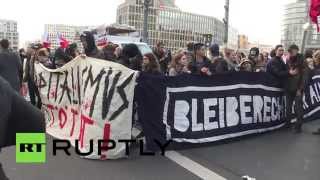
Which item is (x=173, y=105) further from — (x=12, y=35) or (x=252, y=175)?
(x=12, y=35)

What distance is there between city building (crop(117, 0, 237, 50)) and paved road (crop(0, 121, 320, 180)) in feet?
192

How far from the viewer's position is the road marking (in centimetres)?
651

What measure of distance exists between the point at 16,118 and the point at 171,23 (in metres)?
72.3

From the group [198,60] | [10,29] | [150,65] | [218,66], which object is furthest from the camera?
[10,29]

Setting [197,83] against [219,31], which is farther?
[219,31]

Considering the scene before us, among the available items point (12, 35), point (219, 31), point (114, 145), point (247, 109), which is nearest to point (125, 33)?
point (247, 109)

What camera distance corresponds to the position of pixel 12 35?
6328cm

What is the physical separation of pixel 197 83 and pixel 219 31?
205 feet

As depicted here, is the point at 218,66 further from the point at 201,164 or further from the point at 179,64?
the point at 201,164

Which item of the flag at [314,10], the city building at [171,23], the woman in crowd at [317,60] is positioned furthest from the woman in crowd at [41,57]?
the city building at [171,23]

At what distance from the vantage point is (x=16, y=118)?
2457 millimetres

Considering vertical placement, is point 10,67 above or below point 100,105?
above

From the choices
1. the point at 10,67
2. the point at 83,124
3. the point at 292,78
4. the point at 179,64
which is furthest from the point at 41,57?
the point at 292,78

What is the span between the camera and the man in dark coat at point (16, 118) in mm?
2385
